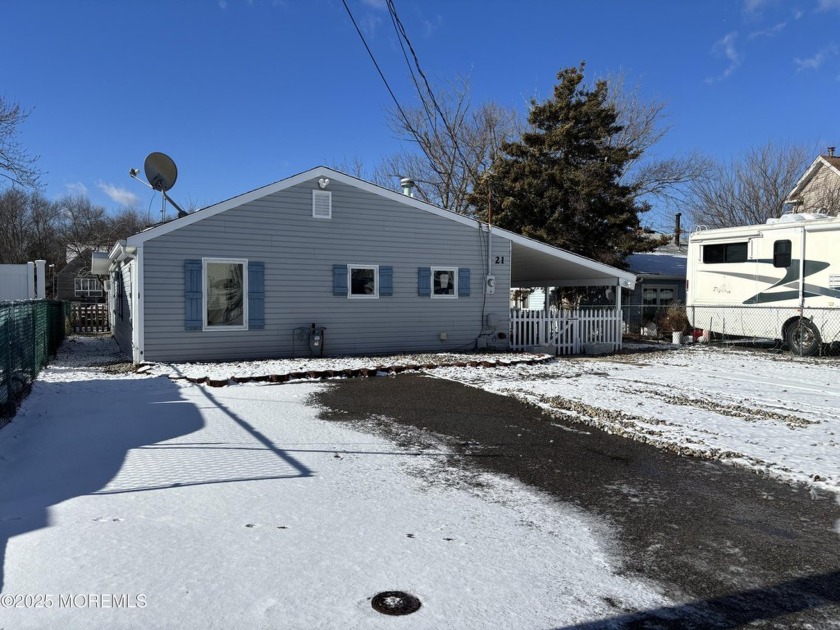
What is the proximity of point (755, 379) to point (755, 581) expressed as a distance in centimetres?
823

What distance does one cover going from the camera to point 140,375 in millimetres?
9938

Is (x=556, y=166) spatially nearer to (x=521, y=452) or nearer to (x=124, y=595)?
(x=521, y=452)

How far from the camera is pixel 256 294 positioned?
473 inches

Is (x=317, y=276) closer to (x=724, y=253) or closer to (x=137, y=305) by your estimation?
(x=137, y=305)

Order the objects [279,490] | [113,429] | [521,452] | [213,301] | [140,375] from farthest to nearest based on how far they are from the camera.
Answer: [213,301]
[140,375]
[113,429]
[521,452]
[279,490]

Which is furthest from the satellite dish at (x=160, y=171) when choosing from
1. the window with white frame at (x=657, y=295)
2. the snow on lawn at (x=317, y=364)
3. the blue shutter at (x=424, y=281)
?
the window with white frame at (x=657, y=295)

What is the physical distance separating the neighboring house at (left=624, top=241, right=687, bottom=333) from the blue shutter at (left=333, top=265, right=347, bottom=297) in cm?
1323

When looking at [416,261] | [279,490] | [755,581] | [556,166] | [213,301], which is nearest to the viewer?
[755,581]

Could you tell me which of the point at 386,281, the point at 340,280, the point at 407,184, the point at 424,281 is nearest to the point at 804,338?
the point at 424,281

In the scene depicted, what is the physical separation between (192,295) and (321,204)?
→ 129 inches

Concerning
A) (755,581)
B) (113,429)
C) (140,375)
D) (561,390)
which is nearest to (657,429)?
(561,390)

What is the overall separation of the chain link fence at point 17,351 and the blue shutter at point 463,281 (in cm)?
868

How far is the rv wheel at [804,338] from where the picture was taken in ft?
45.1

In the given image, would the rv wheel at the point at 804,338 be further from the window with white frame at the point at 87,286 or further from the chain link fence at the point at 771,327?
the window with white frame at the point at 87,286
